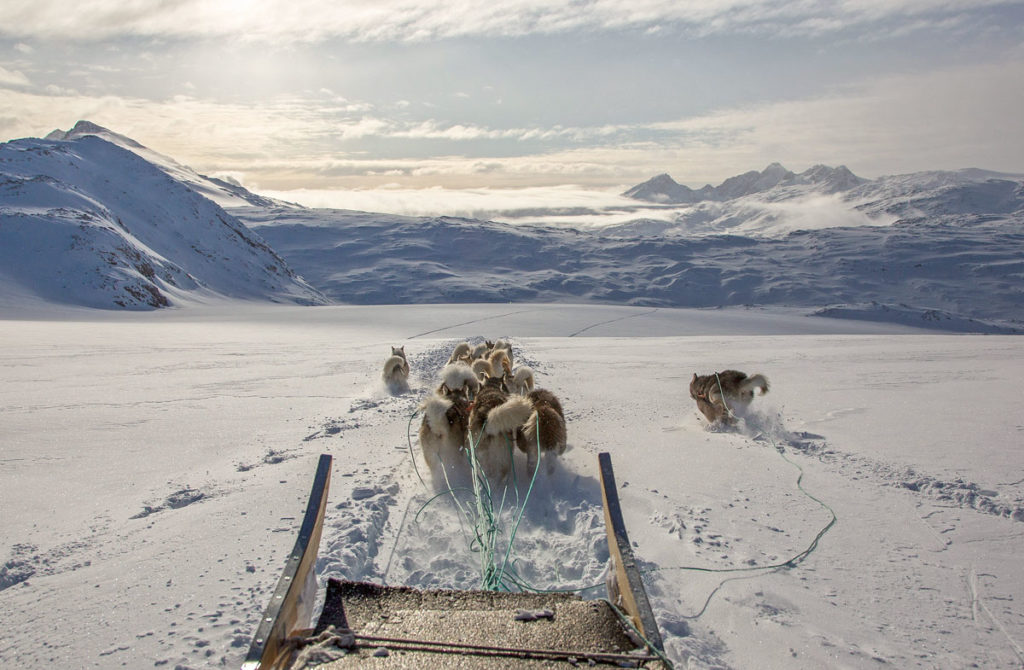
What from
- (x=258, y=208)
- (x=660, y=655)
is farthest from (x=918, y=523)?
(x=258, y=208)

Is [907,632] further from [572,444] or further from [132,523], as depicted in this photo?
[132,523]

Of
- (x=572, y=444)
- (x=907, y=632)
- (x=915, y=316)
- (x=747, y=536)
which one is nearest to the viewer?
(x=907, y=632)

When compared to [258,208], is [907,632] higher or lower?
lower

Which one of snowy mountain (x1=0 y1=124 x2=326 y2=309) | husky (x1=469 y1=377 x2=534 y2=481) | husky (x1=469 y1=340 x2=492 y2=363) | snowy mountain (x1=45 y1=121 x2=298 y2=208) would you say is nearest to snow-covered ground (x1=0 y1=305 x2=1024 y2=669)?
husky (x1=469 y1=377 x2=534 y2=481)

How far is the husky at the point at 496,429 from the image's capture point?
405cm

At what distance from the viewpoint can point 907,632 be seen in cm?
252

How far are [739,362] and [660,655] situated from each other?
1003cm

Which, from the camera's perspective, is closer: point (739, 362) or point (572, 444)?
point (572, 444)

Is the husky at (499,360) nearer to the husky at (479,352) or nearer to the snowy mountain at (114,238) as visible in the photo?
the husky at (479,352)

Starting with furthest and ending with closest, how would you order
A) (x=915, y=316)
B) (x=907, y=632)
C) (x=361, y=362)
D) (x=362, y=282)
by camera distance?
(x=362, y=282) → (x=915, y=316) → (x=361, y=362) → (x=907, y=632)

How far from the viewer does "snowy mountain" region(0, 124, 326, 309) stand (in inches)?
1400

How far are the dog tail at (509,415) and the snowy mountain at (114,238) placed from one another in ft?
113

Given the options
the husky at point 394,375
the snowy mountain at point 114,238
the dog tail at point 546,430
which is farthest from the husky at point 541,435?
the snowy mountain at point 114,238

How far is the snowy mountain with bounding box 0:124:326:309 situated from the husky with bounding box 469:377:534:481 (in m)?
34.1
